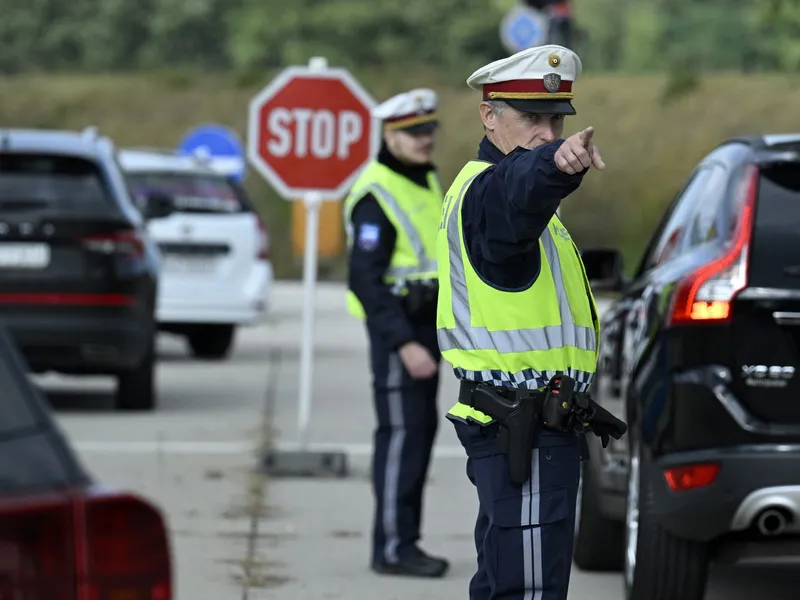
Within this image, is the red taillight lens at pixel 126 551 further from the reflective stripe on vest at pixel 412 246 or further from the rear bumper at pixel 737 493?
the reflective stripe on vest at pixel 412 246

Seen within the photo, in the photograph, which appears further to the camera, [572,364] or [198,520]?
[198,520]

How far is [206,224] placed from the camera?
712 inches

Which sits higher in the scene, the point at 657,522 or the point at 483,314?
the point at 483,314

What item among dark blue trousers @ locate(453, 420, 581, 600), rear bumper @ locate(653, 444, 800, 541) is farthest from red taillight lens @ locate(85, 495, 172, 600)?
rear bumper @ locate(653, 444, 800, 541)

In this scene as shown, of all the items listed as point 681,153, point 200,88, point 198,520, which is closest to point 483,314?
point 198,520

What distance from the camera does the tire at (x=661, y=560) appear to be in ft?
21.5

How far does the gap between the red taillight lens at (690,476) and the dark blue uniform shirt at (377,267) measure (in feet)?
5.62

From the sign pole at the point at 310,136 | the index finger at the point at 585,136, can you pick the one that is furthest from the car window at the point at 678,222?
the sign pole at the point at 310,136

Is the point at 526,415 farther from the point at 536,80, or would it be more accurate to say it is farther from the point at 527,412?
the point at 536,80

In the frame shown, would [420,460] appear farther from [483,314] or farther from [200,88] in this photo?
[200,88]

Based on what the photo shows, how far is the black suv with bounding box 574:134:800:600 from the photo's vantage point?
620 cm

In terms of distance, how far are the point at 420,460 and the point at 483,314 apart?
3194 mm

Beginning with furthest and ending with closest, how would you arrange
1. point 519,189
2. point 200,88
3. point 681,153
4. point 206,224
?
point 200,88 < point 681,153 < point 206,224 < point 519,189

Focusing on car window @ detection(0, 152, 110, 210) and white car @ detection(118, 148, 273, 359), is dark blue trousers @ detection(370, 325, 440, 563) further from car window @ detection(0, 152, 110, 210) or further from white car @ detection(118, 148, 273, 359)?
white car @ detection(118, 148, 273, 359)
